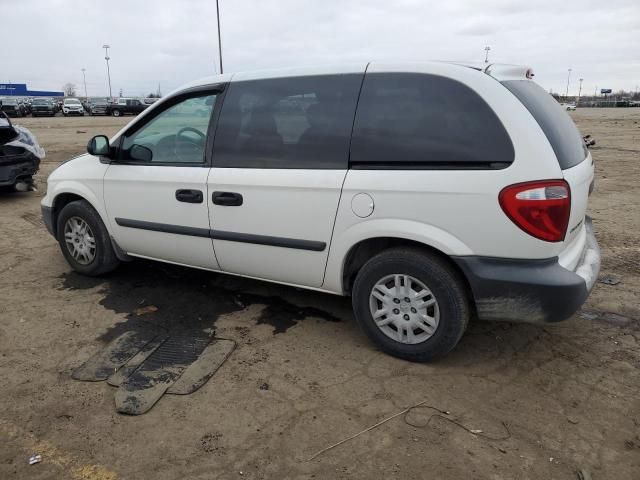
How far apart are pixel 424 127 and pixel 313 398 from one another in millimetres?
1677

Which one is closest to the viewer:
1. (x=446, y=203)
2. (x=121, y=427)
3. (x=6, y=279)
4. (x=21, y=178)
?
(x=121, y=427)

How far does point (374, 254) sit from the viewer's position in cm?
337

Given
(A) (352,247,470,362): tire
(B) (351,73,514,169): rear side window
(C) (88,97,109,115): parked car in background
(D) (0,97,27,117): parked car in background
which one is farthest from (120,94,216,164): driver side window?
(C) (88,97,109,115): parked car in background

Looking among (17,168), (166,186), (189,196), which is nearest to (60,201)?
(166,186)

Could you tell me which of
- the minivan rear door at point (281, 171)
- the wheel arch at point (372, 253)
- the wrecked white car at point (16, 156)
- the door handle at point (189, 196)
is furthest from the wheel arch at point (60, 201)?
the wrecked white car at point (16, 156)

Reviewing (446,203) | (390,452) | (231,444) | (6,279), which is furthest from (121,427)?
(6,279)

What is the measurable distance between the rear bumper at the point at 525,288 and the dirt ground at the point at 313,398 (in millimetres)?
459

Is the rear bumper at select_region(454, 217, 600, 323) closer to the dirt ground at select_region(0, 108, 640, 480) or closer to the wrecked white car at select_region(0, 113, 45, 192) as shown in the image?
the dirt ground at select_region(0, 108, 640, 480)

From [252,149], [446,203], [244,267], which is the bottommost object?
[244,267]

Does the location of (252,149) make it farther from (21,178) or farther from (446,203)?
(21,178)

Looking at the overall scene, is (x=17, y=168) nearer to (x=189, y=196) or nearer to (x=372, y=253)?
(x=189, y=196)

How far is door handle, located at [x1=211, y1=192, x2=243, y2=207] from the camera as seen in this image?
3.60m

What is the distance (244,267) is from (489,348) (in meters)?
1.80

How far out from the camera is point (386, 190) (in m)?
3.05
